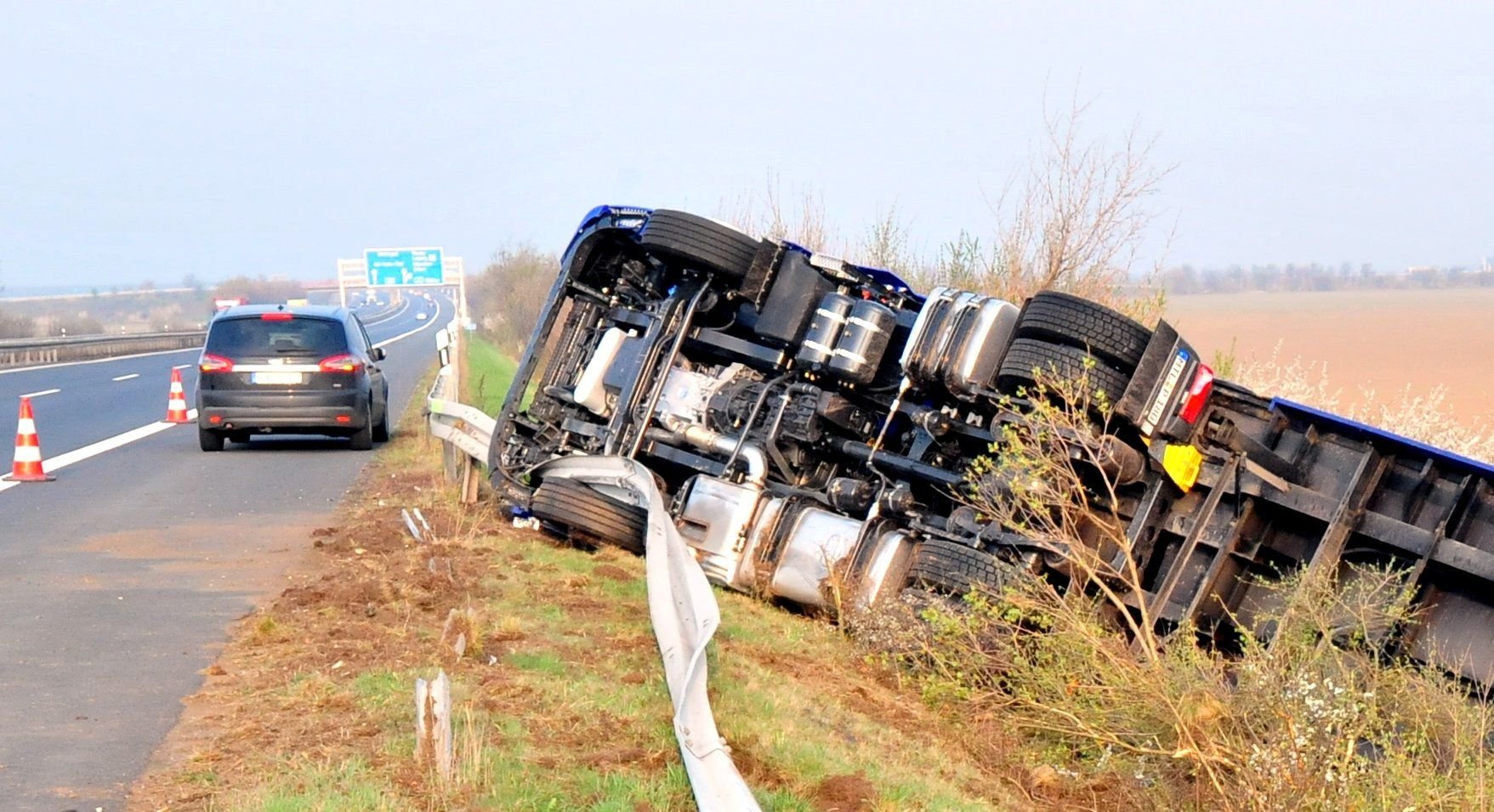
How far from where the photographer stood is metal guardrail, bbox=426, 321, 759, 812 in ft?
15.5

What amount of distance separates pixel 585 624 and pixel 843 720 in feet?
5.14

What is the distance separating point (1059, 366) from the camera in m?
7.91

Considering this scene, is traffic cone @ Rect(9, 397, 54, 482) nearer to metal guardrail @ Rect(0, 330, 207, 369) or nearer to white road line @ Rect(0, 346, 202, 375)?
white road line @ Rect(0, 346, 202, 375)

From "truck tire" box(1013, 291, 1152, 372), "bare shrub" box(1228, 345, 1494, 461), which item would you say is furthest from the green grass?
"truck tire" box(1013, 291, 1152, 372)

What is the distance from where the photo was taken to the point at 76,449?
16.9m

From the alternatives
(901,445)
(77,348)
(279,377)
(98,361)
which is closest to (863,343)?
(901,445)

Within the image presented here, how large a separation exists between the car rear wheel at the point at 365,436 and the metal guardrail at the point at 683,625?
586 cm

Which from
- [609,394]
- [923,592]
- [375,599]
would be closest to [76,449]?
[609,394]

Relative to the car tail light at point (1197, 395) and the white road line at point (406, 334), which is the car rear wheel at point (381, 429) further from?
the white road line at point (406, 334)

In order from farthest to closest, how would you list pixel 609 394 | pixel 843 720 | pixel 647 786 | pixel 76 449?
1. pixel 76 449
2. pixel 609 394
3. pixel 843 720
4. pixel 647 786

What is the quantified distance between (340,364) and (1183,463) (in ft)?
35.4

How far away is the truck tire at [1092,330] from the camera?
792cm

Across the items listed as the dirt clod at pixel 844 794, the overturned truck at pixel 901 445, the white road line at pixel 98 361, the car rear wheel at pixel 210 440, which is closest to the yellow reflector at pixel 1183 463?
the overturned truck at pixel 901 445

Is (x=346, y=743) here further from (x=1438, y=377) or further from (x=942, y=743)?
(x=1438, y=377)
